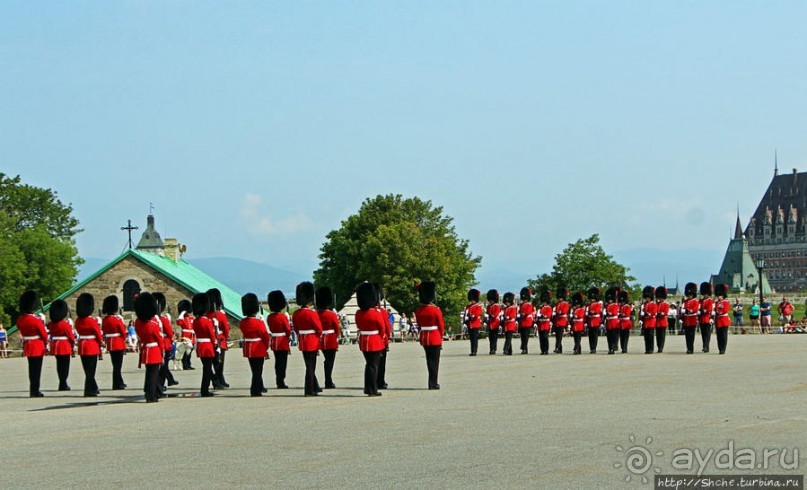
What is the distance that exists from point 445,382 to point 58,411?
22.2 feet

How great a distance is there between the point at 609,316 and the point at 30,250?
52.6 meters

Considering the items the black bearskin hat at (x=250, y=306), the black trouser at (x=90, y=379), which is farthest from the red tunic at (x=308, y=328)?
the black trouser at (x=90, y=379)

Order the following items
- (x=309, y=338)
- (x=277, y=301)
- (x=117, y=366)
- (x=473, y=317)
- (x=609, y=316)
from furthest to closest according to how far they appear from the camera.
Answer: (x=473, y=317) < (x=609, y=316) < (x=117, y=366) < (x=277, y=301) < (x=309, y=338)

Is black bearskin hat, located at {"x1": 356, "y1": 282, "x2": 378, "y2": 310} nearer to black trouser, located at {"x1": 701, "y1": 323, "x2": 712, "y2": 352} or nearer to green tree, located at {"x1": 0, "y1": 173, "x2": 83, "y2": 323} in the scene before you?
black trouser, located at {"x1": 701, "y1": 323, "x2": 712, "y2": 352}

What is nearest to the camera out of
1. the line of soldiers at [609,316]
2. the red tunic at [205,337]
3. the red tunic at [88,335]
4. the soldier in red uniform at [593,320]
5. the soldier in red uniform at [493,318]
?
the red tunic at [205,337]

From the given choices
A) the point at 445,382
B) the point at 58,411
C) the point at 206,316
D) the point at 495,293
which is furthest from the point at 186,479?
the point at 495,293

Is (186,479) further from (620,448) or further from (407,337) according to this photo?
(407,337)

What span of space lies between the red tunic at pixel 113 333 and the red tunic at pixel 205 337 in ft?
8.57

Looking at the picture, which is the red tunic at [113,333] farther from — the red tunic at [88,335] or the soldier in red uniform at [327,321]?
the soldier in red uniform at [327,321]

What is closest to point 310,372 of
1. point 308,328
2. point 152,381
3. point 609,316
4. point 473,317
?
point 308,328

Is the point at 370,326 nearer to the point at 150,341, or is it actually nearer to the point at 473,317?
the point at 150,341

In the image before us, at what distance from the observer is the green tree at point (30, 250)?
70.4 m

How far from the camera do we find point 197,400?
1850 centimetres

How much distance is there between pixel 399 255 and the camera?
76625mm
